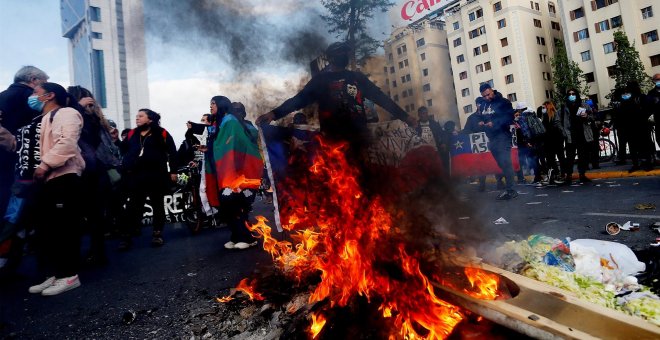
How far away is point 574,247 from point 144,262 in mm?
4466

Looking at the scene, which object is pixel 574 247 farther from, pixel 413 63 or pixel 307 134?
pixel 413 63

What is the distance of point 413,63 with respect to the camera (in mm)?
4879

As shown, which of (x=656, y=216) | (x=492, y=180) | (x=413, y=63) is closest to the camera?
(x=656, y=216)

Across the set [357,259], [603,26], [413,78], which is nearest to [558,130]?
[413,78]

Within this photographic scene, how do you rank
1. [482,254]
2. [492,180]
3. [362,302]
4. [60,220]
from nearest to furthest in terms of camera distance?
[362,302] < [482,254] < [60,220] < [492,180]

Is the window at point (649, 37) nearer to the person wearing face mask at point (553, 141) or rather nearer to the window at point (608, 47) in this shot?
the window at point (608, 47)

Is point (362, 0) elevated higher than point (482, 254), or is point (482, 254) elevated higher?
point (362, 0)

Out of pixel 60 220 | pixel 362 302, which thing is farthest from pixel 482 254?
pixel 60 220

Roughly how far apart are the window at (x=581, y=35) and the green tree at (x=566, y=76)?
65.1 inches

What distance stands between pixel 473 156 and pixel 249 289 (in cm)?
710

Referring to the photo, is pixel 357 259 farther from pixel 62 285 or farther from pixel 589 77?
pixel 589 77

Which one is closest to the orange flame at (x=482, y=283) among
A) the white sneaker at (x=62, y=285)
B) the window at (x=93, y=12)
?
the white sneaker at (x=62, y=285)

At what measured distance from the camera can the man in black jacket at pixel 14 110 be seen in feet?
15.1

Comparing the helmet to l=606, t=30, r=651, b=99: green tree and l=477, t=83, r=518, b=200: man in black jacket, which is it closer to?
l=477, t=83, r=518, b=200: man in black jacket
